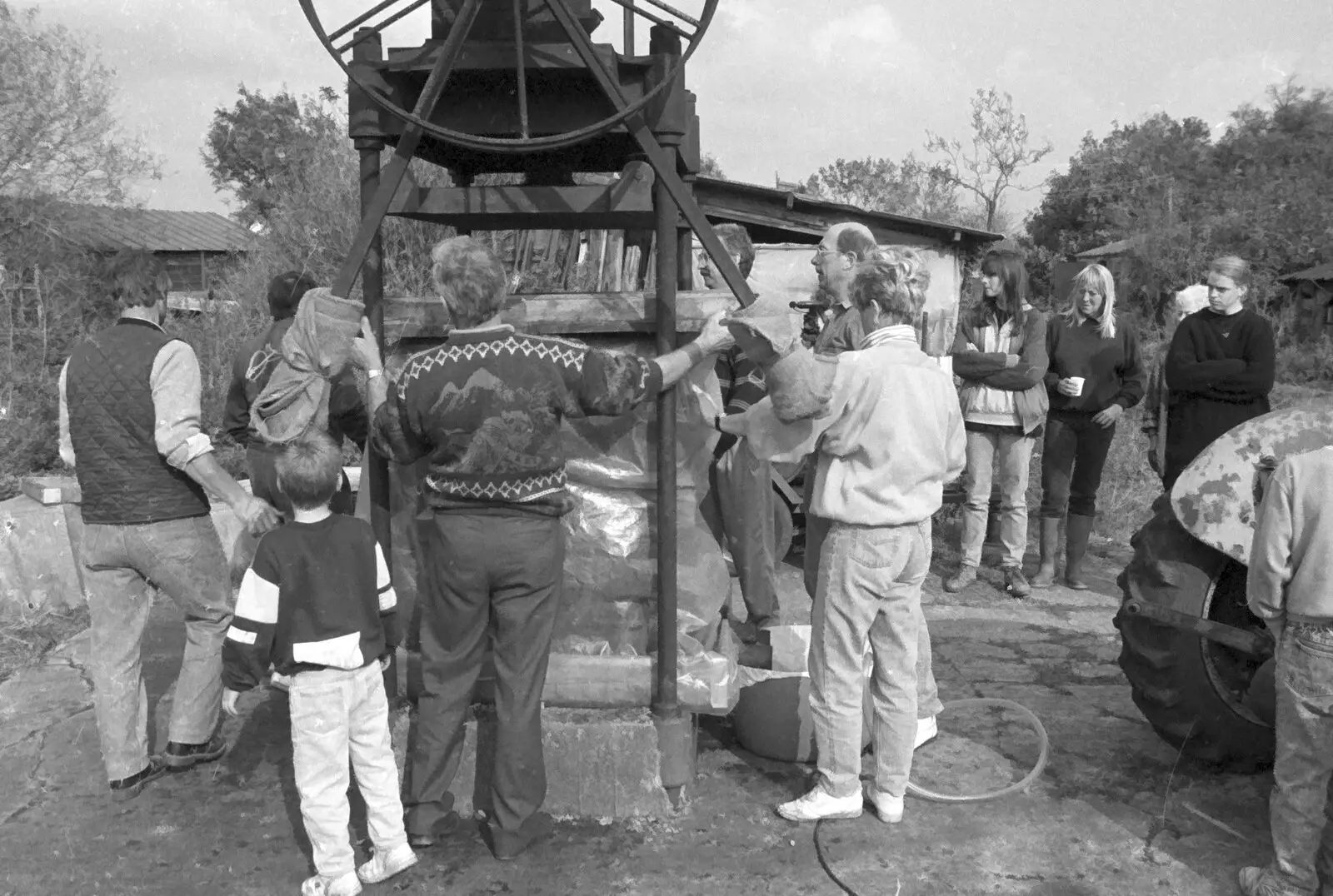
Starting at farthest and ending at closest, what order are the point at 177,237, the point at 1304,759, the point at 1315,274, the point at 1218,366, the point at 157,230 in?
1. the point at 177,237
2. the point at 157,230
3. the point at 1315,274
4. the point at 1218,366
5. the point at 1304,759

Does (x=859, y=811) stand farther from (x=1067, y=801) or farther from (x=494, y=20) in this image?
(x=494, y=20)

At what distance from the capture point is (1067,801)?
3.49 meters

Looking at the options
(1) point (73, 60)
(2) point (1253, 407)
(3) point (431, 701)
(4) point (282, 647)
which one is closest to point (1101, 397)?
(2) point (1253, 407)

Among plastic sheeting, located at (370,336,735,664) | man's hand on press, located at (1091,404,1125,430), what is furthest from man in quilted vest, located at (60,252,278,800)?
man's hand on press, located at (1091,404,1125,430)

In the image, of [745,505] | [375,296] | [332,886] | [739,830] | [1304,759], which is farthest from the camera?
[745,505]

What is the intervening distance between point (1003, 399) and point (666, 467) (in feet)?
10.4

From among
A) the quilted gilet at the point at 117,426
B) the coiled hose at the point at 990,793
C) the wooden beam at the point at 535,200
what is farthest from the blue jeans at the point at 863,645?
the quilted gilet at the point at 117,426

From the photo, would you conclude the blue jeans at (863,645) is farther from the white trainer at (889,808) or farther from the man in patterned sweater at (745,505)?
the man in patterned sweater at (745,505)

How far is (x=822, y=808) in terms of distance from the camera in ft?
10.9

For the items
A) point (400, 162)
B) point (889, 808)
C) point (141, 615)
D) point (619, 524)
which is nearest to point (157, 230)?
point (141, 615)

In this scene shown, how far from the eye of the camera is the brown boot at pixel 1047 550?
613cm

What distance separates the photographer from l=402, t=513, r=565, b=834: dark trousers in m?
3.04

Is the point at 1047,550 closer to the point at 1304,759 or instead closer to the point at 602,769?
the point at 1304,759

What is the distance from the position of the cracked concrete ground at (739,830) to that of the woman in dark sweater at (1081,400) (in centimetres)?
196
